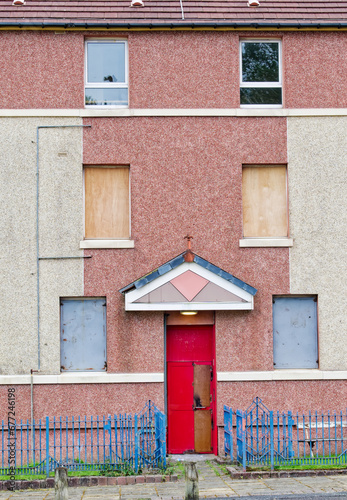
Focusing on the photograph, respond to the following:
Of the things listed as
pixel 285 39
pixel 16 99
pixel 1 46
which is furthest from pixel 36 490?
pixel 285 39

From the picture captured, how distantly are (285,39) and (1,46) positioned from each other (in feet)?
20.9

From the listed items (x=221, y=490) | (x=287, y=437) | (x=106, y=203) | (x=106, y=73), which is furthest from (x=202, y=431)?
(x=106, y=73)

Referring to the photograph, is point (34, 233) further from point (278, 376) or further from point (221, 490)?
point (221, 490)

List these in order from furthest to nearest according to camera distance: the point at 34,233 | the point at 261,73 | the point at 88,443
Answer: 1. the point at 261,73
2. the point at 34,233
3. the point at 88,443

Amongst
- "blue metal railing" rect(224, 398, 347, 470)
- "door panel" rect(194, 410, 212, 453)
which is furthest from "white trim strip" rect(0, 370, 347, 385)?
"door panel" rect(194, 410, 212, 453)

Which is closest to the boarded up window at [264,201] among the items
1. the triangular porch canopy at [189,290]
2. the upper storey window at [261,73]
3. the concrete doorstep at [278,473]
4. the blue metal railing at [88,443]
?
the triangular porch canopy at [189,290]

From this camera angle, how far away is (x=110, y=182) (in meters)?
16.3

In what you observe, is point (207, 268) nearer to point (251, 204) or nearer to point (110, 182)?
point (251, 204)

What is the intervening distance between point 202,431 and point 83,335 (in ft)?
11.1

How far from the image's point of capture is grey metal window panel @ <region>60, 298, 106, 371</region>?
52.3 feet

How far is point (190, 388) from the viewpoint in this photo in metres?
16.2

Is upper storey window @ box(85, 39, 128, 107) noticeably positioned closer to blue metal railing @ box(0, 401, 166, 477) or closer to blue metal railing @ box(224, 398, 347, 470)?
blue metal railing @ box(0, 401, 166, 477)

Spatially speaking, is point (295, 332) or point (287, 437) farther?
point (295, 332)

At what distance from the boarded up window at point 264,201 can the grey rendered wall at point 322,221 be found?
277 millimetres
